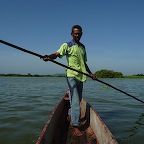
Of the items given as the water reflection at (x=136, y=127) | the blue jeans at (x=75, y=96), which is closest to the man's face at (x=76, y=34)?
the blue jeans at (x=75, y=96)

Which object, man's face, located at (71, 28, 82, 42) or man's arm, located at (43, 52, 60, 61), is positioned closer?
man's arm, located at (43, 52, 60, 61)

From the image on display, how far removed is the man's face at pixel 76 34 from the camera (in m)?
5.88

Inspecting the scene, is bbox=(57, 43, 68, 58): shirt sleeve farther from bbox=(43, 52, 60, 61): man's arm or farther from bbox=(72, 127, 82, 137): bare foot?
bbox=(72, 127, 82, 137): bare foot

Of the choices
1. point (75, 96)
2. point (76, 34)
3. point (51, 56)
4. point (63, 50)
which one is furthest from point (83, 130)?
point (76, 34)

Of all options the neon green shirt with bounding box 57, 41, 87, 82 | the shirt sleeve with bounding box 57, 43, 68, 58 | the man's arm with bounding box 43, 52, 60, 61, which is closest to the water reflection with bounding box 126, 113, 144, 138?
the neon green shirt with bounding box 57, 41, 87, 82

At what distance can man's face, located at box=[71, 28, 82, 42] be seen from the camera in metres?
5.88

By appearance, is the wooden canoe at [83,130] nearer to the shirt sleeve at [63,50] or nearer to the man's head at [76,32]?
the shirt sleeve at [63,50]

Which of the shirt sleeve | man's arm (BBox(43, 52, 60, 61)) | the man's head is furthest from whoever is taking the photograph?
the man's head

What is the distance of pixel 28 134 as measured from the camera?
762cm

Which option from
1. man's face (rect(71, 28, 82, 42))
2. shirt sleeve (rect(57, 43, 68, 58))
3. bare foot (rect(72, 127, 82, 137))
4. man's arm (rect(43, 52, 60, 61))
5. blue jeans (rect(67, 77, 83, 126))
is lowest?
bare foot (rect(72, 127, 82, 137))

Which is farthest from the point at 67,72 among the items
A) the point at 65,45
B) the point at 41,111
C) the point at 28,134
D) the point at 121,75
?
the point at 121,75

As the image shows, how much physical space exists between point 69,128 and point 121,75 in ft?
255

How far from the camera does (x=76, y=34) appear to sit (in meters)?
5.93

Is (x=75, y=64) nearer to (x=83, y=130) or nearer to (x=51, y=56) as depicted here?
(x=51, y=56)
